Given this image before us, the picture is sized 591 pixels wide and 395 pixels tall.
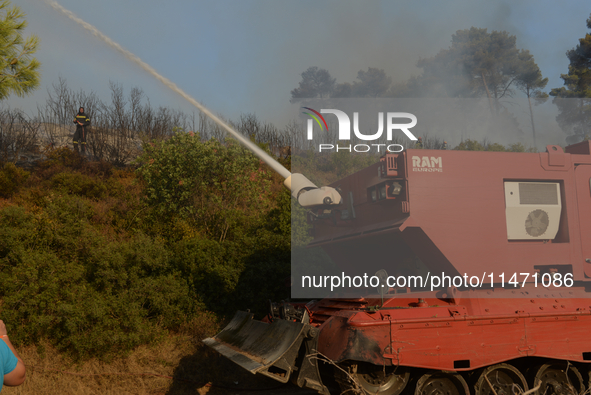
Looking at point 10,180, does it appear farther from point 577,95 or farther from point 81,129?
point 577,95

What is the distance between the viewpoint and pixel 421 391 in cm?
630

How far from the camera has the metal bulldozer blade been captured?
246 inches

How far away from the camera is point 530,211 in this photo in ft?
23.5

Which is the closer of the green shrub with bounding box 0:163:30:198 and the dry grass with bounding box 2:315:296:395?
the dry grass with bounding box 2:315:296:395

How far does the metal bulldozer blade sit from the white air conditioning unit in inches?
143

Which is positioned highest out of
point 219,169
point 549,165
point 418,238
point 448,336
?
point 219,169

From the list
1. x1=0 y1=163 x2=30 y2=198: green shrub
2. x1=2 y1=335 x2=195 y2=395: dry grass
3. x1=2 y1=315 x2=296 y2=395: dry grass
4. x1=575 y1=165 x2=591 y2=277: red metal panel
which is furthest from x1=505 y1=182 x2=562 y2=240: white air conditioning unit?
x1=0 y1=163 x2=30 y2=198: green shrub

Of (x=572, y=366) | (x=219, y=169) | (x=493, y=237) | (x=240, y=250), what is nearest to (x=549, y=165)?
(x=493, y=237)

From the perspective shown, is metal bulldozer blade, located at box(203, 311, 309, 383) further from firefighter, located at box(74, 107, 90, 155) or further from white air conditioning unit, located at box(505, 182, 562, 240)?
firefighter, located at box(74, 107, 90, 155)

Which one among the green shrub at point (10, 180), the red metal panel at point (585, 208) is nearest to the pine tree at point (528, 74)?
the red metal panel at point (585, 208)

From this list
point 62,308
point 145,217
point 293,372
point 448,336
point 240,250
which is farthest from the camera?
point 145,217

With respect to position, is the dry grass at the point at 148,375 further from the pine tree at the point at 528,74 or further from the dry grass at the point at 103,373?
the pine tree at the point at 528,74

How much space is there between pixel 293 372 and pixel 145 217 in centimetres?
1099

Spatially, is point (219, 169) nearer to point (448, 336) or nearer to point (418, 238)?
point (418, 238)
